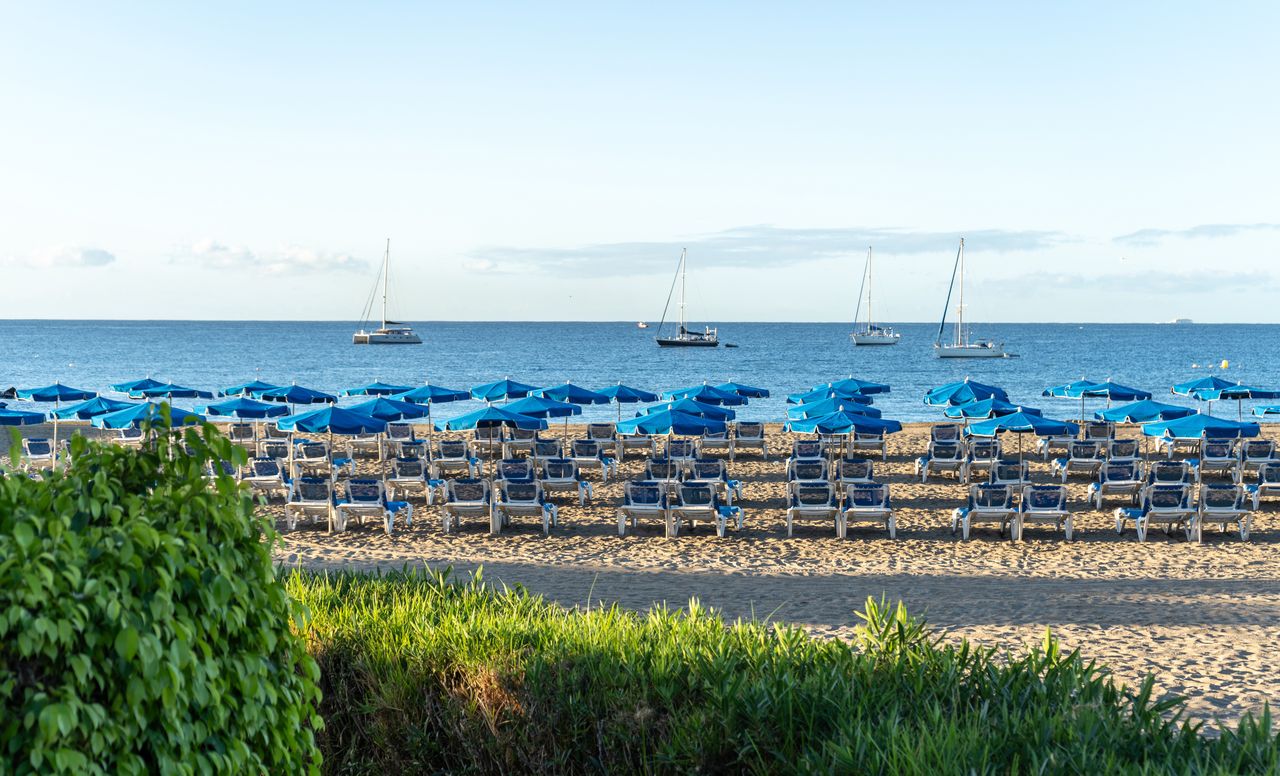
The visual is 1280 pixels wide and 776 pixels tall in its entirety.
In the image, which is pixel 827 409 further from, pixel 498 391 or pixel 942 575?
pixel 942 575

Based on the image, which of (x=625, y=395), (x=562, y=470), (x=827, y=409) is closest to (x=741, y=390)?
(x=625, y=395)

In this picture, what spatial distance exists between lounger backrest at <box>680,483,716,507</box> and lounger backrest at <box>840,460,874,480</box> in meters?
3.52

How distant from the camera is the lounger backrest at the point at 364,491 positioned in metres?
14.8

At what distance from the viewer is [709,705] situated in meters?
5.04

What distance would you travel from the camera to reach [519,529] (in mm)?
15312

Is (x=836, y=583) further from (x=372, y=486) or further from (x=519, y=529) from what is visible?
(x=372, y=486)

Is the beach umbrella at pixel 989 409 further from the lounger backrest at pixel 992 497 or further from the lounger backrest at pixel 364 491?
the lounger backrest at pixel 364 491

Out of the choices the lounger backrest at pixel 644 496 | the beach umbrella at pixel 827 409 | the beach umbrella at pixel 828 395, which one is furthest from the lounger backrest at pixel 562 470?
the beach umbrella at pixel 828 395

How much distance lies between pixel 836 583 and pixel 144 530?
9.97 meters

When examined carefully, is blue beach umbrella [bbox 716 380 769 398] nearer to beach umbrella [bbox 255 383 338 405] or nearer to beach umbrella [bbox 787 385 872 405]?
beach umbrella [bbox 787 385 872 405]

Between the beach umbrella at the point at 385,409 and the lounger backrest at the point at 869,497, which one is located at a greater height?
the beach umbrella at the point at 385,409

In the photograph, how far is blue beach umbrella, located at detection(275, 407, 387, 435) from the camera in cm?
1614

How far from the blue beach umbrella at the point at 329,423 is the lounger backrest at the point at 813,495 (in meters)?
6.33

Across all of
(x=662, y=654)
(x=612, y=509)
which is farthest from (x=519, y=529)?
(x=662, y=654)
